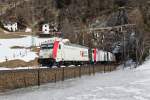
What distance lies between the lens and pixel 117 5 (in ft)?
514

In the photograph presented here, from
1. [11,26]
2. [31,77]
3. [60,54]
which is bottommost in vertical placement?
[31,77]

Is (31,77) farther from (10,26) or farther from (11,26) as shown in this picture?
(10,26)

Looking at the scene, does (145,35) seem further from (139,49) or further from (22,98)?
(22,98)

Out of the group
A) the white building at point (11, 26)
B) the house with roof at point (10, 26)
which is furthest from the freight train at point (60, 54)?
the white building at point (11, 26)

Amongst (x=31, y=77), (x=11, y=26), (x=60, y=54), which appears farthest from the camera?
(x=11, y=26)

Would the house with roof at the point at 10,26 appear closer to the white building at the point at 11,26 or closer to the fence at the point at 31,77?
the white building at the point at 11,26

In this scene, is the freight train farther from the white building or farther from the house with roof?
the white building


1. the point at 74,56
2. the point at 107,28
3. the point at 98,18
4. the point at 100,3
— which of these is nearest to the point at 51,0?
the point at 100,3

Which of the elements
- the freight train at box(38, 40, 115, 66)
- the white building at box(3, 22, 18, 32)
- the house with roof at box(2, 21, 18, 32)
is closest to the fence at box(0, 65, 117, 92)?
the freight train at box(38, 40, 115, 66)

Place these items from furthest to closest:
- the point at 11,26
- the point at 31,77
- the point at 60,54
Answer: the point at 11,26 < the point at 60,54 < the point at 31,77

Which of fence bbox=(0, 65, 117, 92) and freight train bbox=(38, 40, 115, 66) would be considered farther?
freight train bbox=(38, 40, 115, 66)

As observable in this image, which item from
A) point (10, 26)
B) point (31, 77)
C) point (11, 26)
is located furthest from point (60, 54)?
point (10, 26)

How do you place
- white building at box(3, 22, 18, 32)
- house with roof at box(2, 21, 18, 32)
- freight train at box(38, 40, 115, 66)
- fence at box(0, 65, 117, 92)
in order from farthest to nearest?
white building at box(3, 22, 18, 32) < house with roof at box(2, 21, 18, 32) < freight train at box(38, 40, 115, 66) < fence at box(0, 65, 117, 92)

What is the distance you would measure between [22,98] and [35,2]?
A: 175166 mm
